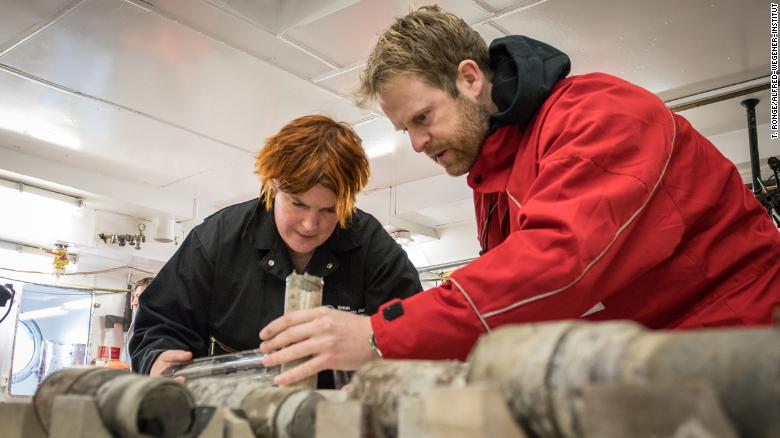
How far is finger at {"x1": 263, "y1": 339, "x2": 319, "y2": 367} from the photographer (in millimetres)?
1156

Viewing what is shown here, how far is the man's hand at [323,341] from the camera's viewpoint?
1140mm

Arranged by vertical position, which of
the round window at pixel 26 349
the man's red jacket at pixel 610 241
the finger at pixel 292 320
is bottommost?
the round window at pixel 26 349

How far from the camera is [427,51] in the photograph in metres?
1.67

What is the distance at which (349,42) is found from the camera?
3.78 meters

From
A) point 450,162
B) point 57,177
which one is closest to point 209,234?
point 450,162

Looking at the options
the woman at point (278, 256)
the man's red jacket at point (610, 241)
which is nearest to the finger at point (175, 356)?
the woman at point (278, 256)

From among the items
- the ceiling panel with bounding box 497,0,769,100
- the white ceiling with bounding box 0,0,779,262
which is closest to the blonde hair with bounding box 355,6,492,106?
the white ceiling with bounding box 0,0,779,262

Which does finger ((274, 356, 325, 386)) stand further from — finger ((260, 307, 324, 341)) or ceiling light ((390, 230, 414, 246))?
ceiling light ((390, 230, 414, 246))

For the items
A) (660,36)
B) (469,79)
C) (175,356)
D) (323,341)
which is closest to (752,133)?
(660,36)

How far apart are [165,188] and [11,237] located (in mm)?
1765

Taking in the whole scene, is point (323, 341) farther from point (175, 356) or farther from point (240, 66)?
point (240, 66)

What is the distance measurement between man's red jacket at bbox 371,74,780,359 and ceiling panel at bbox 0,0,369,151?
9.60 feet

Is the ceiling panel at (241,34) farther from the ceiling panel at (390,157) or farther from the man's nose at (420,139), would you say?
the man's nose at (420,139)

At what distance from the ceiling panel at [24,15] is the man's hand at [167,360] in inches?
99.5
